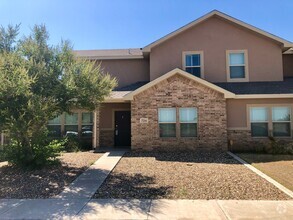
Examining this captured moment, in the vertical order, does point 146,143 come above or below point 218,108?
below

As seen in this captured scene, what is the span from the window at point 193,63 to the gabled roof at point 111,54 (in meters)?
3.22

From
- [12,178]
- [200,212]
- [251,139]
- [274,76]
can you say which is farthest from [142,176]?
[274,76]

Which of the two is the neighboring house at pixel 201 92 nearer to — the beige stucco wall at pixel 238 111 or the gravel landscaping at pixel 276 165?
the beige stucco wall at pixel 238 111

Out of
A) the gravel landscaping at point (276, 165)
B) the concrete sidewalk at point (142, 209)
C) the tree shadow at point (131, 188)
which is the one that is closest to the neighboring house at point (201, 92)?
the gravel landscaping at point (276, 165)

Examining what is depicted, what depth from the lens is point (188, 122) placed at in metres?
14.4

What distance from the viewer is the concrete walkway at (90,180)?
7152mm

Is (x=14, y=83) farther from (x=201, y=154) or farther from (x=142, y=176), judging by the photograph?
(x=201, y=154)

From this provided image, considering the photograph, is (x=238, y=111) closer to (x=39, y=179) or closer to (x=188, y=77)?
(x=188, y=77)

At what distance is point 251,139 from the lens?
14.8 m

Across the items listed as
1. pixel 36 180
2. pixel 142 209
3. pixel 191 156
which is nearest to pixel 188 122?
pixel 191 156

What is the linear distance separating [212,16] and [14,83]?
12901 mm

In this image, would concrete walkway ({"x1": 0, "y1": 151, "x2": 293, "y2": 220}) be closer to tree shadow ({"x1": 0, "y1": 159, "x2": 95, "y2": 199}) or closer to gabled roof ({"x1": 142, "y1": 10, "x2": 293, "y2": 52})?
tree shadow ({"x1": 0, "y1": 159, "x2": 95, "y2": 199})

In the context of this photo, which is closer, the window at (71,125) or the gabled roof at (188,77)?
the gabled roof at (188,77)

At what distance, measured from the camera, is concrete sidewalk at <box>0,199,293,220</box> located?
557 cm
